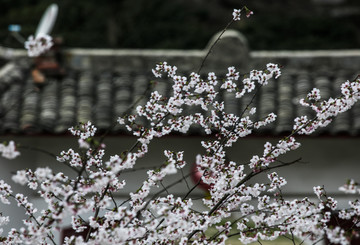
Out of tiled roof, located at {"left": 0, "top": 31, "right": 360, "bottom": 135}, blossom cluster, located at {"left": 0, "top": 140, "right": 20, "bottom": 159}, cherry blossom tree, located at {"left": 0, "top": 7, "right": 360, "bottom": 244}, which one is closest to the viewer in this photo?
blossom cluster, located at {"left": 0, "top": 140, "right": 20, "bottom": 159}

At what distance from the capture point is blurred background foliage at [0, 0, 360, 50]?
1510 cm

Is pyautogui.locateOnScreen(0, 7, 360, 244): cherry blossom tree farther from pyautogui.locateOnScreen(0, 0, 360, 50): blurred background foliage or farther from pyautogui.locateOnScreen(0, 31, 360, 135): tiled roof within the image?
pyautogui.locateOnScreen(0, 0, 360, 50): blurred background foliage

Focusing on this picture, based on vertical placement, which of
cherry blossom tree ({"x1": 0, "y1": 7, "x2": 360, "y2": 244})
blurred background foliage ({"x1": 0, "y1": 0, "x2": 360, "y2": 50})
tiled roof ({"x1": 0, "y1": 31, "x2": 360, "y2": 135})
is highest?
blurred background foliage ({"x1": 0, "y1": 0, "x2": 360, "y2": 50})

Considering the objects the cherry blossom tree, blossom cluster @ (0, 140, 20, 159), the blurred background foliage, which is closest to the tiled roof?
the cherry blossom tree

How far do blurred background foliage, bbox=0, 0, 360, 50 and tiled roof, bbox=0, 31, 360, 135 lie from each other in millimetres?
6922

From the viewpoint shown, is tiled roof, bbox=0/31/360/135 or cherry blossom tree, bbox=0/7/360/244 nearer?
cherry blossom tree, bbox=0/7/360/244

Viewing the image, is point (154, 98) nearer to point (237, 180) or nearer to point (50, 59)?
point (237, 180)

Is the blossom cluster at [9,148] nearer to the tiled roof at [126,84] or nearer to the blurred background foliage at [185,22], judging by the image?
the tiled roof at [126,84]

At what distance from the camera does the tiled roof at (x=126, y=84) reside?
22.2ft

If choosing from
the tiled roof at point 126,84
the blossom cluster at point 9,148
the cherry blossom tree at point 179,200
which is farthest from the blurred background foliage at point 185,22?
the blossom cluster at point 9,148

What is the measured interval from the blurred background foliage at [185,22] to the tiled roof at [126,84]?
6.92 m

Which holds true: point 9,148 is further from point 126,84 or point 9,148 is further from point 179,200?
point 126,84

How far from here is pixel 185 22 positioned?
1597 cm

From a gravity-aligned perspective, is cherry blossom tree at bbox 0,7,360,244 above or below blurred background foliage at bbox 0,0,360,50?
below
